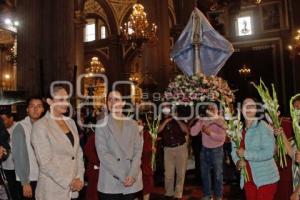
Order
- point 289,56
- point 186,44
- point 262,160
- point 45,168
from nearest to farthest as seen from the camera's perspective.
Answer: point 45,168 → point 262,160 → point 186,44 → point 289,56

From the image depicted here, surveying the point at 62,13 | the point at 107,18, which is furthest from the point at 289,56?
the point at 62,13

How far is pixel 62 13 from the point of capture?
974cm

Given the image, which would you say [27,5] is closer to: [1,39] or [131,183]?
[131,183]

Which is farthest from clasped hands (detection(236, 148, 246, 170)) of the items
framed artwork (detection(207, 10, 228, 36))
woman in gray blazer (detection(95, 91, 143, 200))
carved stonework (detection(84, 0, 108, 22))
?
carved stonework (detection(84, 0, 108, 22))

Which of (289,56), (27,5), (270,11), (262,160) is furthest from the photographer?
(270,11)

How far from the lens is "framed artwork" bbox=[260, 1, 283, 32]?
23047mm

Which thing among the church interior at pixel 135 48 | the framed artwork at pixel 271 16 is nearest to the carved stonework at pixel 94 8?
the church interior at pixel 135 48

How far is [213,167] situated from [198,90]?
1.31 m

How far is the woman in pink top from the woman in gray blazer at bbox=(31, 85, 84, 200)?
2932 mm

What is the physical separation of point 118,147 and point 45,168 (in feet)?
2.31

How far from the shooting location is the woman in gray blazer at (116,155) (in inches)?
129

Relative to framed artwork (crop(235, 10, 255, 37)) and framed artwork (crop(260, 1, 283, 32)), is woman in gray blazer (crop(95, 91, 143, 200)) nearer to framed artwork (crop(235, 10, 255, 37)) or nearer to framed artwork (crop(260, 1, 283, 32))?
framed artwork (crop(260, 1, 283, 32))

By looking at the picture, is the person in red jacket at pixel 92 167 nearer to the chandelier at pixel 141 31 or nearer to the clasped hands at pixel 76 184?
the clasped hands at pixel 76 184

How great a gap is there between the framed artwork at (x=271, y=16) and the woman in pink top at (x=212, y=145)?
19420 millimetres
